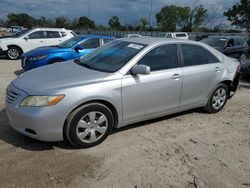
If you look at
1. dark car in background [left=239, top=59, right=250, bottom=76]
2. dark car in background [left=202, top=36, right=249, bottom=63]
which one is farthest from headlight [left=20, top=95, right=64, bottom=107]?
dark car in background [left=202, top=36, right=249, bottom=63]

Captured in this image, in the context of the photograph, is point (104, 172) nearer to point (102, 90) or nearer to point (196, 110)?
point (102, 90)

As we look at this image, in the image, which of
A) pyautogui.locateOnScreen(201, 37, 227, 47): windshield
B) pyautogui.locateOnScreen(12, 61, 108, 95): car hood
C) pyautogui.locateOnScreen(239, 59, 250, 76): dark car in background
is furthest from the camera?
pyautogui.locateOnScreen(201, 37, 227, 47): windshield

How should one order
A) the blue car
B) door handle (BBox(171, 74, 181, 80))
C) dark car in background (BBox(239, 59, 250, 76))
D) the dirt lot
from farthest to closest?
dark car in background (BBox(239, 59, 250, 76)) < the blue car < door handle (BBox(171, 74, 181, 80)) < the dirt lot

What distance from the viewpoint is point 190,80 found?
15.5 ft

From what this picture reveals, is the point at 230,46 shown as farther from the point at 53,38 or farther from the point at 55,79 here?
the point at 55,79

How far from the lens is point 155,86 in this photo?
4.25 metres

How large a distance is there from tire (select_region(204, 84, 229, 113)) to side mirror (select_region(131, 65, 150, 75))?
6.41 feet

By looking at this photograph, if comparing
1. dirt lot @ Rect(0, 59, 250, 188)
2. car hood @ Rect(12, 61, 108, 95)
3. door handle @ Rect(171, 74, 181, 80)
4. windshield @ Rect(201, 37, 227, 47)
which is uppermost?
car hood @ Rect(12, 61, 108, 95)

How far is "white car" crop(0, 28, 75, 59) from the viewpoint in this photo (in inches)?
499

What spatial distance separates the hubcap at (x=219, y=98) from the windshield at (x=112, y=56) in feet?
6.70

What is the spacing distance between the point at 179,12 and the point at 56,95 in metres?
73.3

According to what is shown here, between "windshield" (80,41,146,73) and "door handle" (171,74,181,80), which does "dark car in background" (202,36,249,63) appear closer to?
"door handle" (171,74,181,80)

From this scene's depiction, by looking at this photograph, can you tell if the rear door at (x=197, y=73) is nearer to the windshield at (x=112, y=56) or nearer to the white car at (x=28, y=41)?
the windshield at (x=112, y=56)

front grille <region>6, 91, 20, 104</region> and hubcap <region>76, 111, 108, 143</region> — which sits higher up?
front grille <region>6, 91, 20, 104</region>
